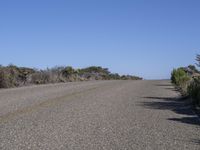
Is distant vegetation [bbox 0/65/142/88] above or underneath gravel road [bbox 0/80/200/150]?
above

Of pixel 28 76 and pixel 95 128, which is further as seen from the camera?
pixel 28 76

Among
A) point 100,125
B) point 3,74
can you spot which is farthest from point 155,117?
point 3,74

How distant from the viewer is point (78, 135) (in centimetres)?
1080

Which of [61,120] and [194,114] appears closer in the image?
[61,120]

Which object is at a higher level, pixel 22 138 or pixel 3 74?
pixel 3 74

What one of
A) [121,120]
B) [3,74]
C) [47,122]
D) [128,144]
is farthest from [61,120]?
[3,74]

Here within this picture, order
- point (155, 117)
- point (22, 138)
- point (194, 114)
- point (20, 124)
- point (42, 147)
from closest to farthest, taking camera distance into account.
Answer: point (42, 147) → point (22, 138) → point (20, 124) → point (155, 117) → point (194, 114)

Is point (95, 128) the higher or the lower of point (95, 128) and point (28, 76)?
the lower

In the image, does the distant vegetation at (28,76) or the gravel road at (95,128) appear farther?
the distant vegetation at (28,76)

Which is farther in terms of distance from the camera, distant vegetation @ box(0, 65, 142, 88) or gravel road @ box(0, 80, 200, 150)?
distant vegetation @ box(0, 65, 142, 88)

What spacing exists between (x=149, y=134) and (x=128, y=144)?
1.49 m

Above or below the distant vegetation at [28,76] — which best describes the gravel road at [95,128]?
below

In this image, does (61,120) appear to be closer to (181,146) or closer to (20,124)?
(20,124)

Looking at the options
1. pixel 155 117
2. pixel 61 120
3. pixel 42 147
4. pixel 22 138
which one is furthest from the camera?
pixel 155 117
